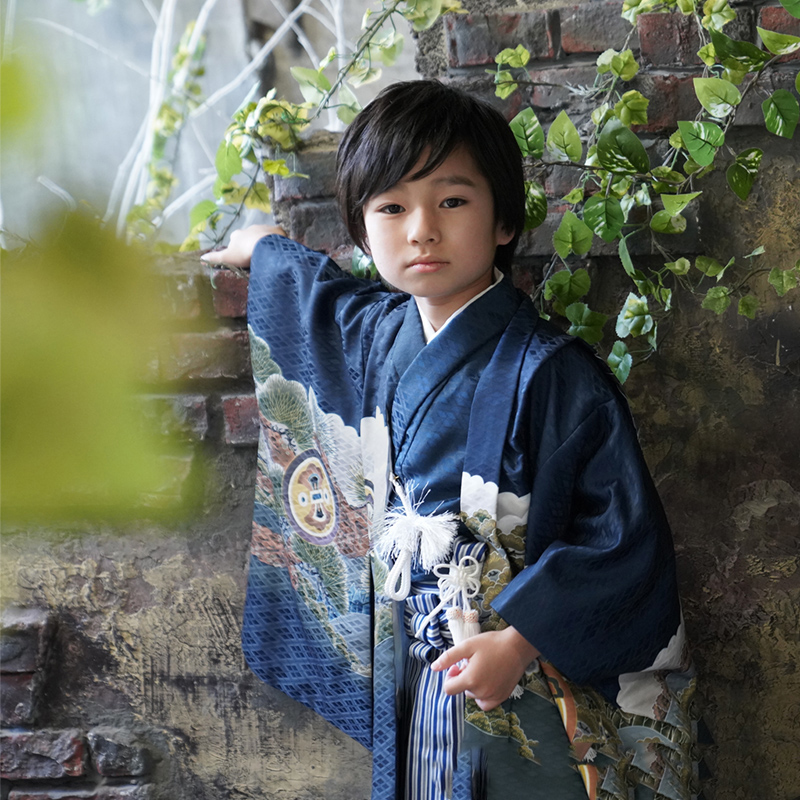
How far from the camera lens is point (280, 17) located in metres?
1.46

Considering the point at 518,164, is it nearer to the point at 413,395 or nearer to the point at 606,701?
the point at 413,395

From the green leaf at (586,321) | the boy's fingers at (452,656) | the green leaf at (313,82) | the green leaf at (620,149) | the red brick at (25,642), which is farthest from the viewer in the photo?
the red brick at (25,642)

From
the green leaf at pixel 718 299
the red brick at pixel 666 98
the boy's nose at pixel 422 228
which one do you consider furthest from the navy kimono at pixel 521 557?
the red brick at pixel 666 98

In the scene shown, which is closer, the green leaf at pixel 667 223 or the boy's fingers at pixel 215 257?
the green leaf at pixel 667 223

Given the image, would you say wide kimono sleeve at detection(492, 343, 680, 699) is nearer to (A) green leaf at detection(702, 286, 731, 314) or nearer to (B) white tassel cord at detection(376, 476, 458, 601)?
(B) white tassel cord at detection(376, 476, 458, 601)

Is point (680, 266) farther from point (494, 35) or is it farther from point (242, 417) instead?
point (242, 417)

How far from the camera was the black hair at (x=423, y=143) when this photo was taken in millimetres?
852

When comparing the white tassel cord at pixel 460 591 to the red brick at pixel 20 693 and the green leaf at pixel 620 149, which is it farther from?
the red brick at pixel 20 693

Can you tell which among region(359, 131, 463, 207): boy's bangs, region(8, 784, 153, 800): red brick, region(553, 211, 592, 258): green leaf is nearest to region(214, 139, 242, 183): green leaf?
region(359, 131, 463, 207): boy's bangs

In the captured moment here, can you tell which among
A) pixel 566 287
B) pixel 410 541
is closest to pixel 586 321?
pixel 566 287

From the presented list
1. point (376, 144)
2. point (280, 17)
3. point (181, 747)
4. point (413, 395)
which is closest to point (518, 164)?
point (376, 144)

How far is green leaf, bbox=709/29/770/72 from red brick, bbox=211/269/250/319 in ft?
2.10

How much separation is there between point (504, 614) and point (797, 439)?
0.51m

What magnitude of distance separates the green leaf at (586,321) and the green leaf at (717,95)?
10.1 inches
